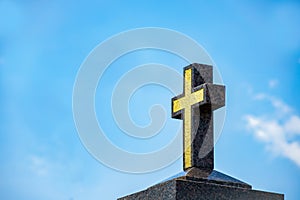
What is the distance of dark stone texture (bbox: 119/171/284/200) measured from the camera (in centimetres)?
793

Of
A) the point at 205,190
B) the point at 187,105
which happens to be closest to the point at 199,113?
the point at 187,105

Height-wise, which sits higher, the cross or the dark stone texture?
the cross

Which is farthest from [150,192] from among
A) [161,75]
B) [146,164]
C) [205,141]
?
[161,75]

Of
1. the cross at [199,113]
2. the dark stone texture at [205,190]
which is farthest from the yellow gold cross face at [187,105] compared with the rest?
the dark stone texture at [205,190]

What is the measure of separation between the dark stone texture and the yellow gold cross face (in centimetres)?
46

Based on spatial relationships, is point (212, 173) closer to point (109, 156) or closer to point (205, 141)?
point (205, 141)

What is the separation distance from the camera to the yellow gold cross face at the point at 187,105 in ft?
29.2

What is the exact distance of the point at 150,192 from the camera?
8.35m

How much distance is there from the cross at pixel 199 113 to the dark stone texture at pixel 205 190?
32cm

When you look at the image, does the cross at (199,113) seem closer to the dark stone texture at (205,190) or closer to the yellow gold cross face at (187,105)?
the yellow gold cross face at (187,105)

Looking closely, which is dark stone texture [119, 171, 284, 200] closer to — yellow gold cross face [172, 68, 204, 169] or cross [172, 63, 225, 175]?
cross [172, 63, 225, 175]

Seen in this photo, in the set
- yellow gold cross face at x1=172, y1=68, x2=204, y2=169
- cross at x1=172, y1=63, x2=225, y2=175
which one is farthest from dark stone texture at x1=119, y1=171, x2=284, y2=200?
yellow gold cross face at x1=172, y1=68, x2=204, y2=169

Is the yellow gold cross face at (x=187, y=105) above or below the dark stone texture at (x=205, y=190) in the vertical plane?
above

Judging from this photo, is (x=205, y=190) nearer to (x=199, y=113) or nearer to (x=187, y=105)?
(x=199, y=113)
